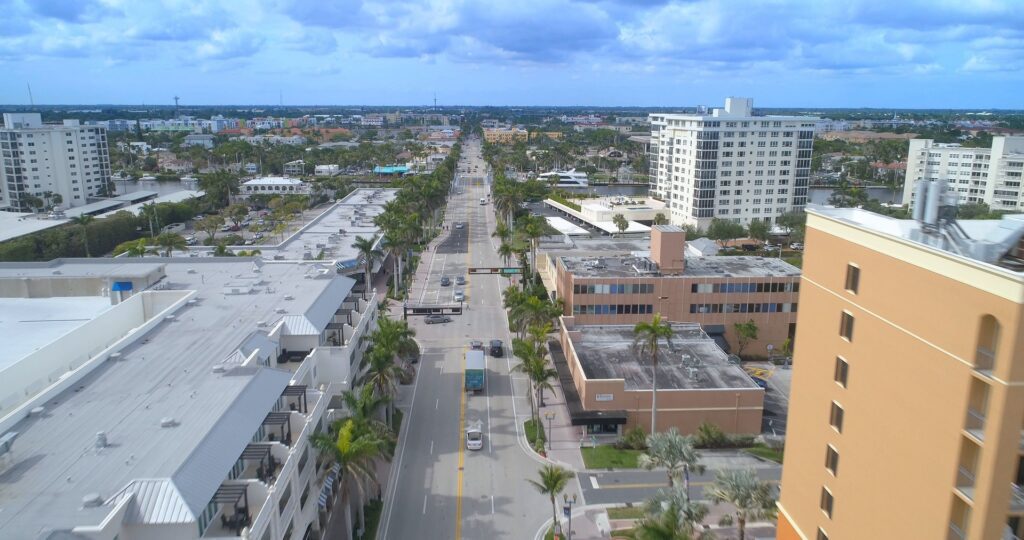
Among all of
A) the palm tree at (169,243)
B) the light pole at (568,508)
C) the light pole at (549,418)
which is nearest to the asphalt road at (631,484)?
the light pole at (568,508)

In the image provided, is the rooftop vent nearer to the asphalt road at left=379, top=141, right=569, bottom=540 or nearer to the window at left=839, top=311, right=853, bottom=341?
the asphalt road at left=379, top=141, right=569, bottom=540

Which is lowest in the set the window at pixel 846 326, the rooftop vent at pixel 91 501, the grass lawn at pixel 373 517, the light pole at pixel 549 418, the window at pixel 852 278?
the grass lawn at pixel 373 517

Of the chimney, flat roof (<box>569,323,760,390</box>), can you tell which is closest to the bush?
flat roof (<box>569,323,760,390</box>)

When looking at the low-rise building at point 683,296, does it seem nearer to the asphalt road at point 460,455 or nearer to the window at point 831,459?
the asphalt road at point 460,455

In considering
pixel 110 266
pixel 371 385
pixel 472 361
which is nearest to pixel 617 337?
pixel 472 361

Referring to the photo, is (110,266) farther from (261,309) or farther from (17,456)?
(17,456)

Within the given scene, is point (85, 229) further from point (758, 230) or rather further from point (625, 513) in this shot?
point (758, 230)

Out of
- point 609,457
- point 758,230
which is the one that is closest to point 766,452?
point 609,457
